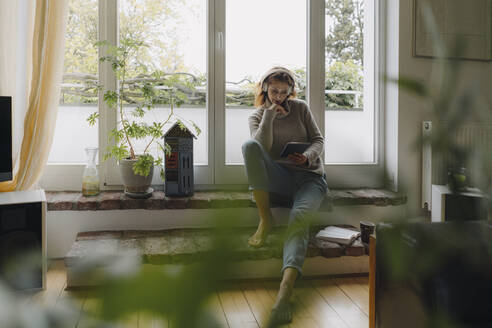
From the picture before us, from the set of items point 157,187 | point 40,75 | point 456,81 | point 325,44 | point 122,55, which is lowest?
point 157,187

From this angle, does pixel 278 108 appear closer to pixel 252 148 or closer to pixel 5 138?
pixel 252 148

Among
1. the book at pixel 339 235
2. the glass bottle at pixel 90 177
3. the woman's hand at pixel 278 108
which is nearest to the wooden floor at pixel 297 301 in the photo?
the book at pixel 339 235

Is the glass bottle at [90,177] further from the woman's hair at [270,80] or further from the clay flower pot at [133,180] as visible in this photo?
the woman's hair at [270,80]

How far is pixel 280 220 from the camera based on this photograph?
8.59ft

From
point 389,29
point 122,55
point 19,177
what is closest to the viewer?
point 19,177

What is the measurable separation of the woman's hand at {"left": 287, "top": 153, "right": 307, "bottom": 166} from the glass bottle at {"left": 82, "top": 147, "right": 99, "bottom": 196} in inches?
48.6

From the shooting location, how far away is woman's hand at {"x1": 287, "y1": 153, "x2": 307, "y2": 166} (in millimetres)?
2352

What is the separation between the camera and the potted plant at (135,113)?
2.32 m

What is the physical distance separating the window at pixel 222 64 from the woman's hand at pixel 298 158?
1.40ft

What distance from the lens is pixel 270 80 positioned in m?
2.48

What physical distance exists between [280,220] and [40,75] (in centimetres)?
174

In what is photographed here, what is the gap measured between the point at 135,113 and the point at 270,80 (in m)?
0.88

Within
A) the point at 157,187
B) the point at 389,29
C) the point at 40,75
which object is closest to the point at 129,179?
the point at 157,187

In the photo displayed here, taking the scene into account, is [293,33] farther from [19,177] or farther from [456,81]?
[456,81]
